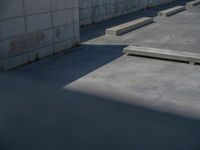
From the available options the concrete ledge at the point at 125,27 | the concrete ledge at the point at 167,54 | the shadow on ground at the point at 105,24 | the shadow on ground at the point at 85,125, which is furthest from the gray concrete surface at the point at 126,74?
the shadow on ground at the point at 105,24

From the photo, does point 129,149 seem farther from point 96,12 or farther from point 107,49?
point 96,12

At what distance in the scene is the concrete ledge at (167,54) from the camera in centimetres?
969

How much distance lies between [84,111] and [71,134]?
3.16 feet

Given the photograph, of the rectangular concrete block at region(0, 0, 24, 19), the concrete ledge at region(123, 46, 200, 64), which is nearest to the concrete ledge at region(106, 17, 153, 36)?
the concrete ledge at region(123, 46, 200, 64)

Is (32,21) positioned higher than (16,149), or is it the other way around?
(32,21)

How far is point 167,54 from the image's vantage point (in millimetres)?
10023

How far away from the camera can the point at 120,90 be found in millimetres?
7691

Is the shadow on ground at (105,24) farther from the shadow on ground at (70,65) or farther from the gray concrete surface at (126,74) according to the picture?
the shadow on ground at (70,65)

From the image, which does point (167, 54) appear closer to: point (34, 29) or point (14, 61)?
point (34, 29)

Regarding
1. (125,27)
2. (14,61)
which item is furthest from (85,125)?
(125,27)

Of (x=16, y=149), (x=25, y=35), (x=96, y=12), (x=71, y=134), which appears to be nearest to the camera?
(x=16, y=149)

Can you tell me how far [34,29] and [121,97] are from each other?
427 centimetres

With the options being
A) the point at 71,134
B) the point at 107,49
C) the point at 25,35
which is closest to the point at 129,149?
the point at 71,134

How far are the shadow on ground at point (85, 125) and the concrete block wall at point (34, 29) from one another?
235cm
